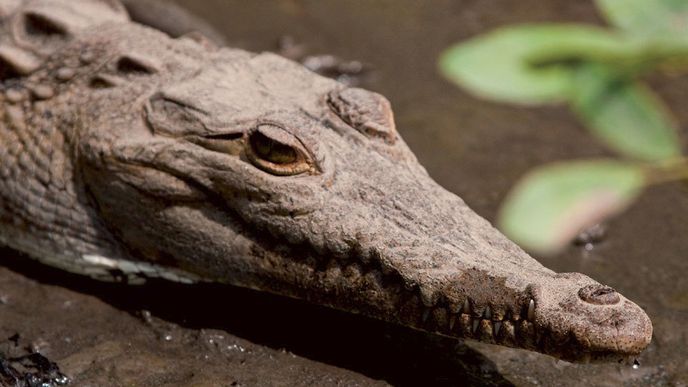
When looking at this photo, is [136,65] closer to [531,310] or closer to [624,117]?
[531,310]

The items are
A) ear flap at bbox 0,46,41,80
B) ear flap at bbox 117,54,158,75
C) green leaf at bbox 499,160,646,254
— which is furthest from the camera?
ear flap at bbox 0,46,41,80

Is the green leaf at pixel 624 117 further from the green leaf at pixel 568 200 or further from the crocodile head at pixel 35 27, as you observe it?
the crocodile head at pixel 35 27

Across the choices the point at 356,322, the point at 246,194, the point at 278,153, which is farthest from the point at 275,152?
the point at 356,322

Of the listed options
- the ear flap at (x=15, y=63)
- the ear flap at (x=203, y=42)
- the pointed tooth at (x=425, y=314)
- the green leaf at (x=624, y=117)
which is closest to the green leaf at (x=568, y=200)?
the green leaf at (x=624, y=117)

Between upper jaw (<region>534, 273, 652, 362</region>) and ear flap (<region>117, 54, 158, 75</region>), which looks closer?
upper jaw (<region>534, 273, 652, 362</region>)

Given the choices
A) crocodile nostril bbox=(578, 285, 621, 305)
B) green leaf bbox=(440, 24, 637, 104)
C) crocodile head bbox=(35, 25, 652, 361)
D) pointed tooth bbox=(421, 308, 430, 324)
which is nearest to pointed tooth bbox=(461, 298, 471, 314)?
crocodile head bbox=(35, 25, 652, 361)

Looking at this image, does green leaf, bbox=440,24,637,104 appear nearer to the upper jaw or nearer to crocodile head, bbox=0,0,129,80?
the upper jaw

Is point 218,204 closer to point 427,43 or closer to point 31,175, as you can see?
point 31,175
